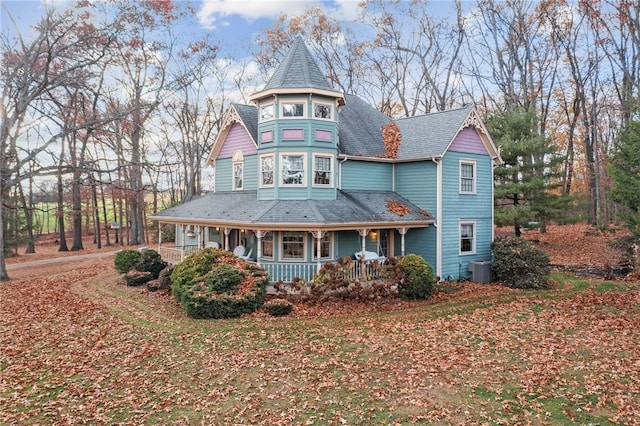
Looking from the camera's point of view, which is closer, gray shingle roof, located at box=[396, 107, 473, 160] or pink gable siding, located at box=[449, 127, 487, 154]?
gray shingle roof, located at box=[396, 107, 473, 160]

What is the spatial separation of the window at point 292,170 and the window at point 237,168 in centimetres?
358

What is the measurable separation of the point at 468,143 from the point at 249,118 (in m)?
10.9

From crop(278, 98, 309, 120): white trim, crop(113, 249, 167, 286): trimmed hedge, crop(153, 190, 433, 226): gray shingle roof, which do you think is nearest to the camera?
crop(153, 190, 433, 226): gray shingle roof

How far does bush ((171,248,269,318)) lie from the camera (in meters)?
13.0

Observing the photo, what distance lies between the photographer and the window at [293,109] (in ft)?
57.1

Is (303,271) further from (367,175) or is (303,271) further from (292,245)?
(367,175)

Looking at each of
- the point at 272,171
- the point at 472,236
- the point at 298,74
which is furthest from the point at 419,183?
the point at 298,74

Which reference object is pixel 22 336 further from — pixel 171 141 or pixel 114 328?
pixel 171 141

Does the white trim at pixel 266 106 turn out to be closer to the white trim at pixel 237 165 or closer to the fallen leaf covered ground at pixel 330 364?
the white trim at pixel 237 165

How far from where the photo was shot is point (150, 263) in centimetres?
1961

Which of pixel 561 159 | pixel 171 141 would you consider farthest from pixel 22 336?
pixel 171 141

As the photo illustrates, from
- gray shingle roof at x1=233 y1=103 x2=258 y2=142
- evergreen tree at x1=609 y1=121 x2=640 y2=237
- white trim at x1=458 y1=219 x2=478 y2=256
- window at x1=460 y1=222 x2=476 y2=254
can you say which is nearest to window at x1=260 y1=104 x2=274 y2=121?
gray shingle roof at x1=233 y1=103 x2=258 y2=142

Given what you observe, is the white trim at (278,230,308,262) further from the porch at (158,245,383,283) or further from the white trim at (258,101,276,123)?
the white trim at (258,101,276,123)

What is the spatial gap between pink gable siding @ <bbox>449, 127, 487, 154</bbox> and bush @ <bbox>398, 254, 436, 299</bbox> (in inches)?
260
